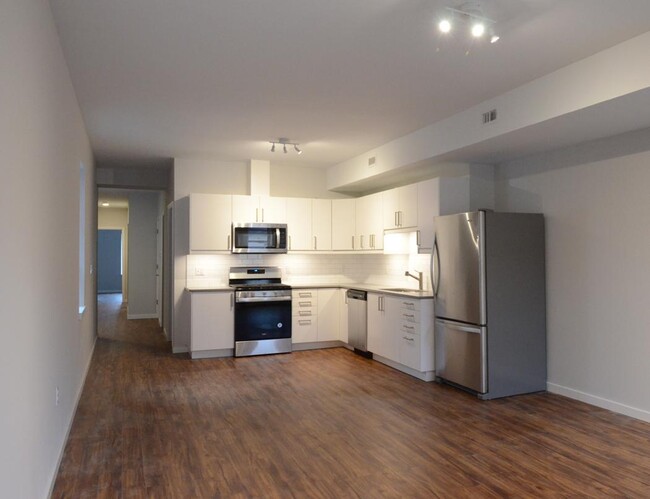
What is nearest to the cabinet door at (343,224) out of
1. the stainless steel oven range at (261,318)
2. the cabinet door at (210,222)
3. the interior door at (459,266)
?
the stainless steel oven range at (261,318)

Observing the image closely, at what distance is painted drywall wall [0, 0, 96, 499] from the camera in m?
1.76

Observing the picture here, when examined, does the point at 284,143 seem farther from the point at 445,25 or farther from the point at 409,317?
the point at 445,25

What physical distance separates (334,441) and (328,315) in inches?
130

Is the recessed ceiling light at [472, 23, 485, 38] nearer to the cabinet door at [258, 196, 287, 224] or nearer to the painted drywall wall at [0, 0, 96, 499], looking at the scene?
the painted drywall wall at [0, 0, 96, 499]

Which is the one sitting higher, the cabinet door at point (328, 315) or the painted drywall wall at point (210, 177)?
the painted drywall wall at point (210, 177)

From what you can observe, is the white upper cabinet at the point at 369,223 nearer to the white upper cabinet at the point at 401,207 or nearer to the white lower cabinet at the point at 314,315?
the white upper cabinet at the point at 401,207

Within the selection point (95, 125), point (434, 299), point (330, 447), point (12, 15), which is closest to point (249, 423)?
point (330, 447)

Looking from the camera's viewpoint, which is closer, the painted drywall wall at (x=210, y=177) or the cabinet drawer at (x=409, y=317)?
the cabinet drawer at (x=409, y=317)

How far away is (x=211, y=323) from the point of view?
20.0 feet

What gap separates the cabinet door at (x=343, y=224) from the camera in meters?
7.03

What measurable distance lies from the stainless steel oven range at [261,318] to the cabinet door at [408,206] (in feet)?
6.00

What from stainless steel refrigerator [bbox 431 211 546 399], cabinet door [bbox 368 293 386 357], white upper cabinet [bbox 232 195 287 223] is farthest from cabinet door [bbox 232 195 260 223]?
stainless steel refrigerator [bbox 431 211 546 399]

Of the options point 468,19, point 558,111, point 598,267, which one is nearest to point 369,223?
point 598,267

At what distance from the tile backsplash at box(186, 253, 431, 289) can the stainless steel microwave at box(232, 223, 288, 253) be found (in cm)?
39
